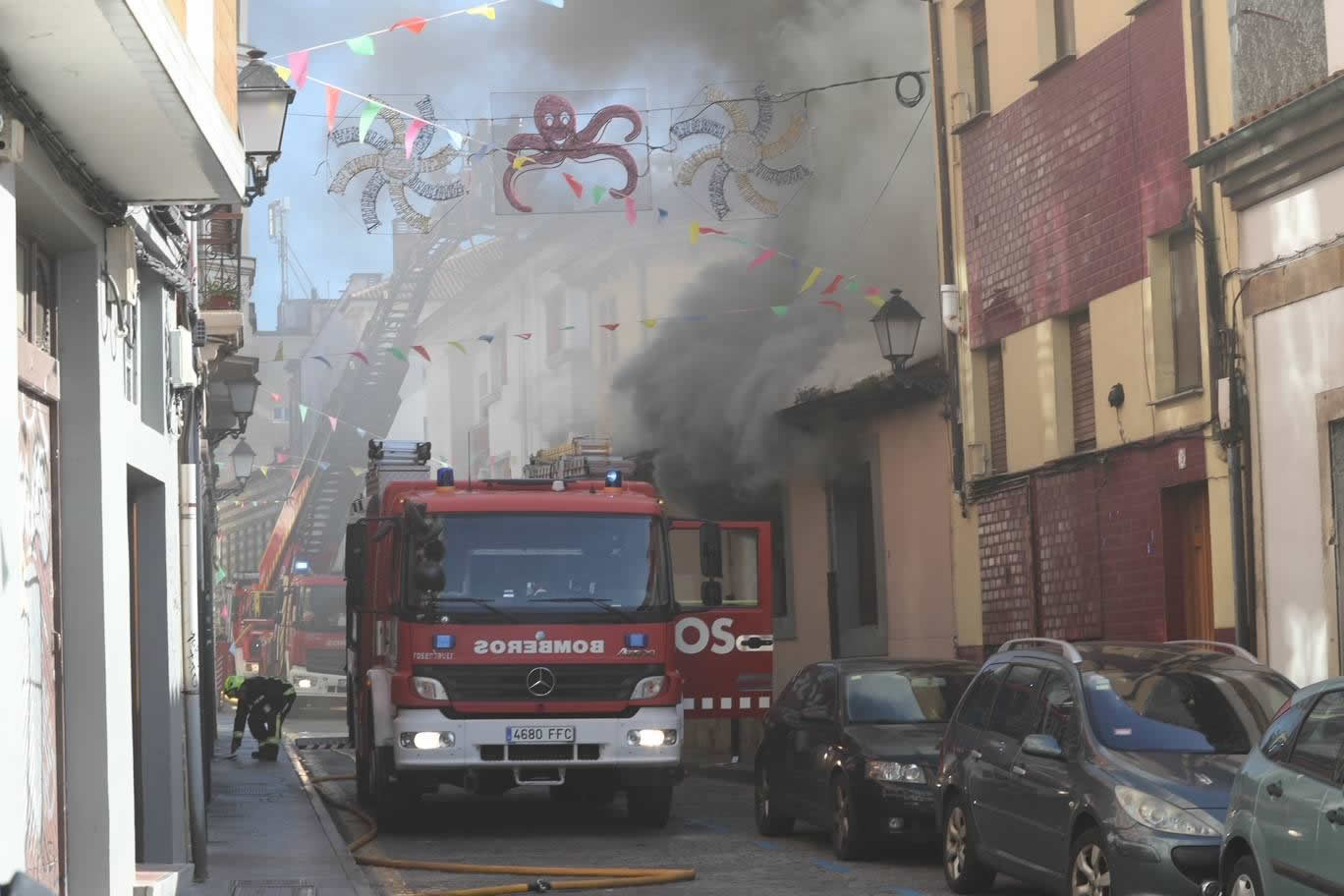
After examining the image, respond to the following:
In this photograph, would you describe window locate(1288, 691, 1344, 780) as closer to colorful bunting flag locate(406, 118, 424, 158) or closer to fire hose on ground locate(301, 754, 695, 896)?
fire hose on ground locate(301, 754, 695, 896)

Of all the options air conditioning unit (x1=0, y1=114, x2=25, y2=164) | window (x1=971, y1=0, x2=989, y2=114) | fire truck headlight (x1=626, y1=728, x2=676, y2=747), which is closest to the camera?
air conditioning unit (x1=0, y1=114, x2=25, y2=164)

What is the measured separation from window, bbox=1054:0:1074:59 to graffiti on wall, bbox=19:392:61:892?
13.3 meters

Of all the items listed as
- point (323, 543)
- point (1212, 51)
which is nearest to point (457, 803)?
point (1212, 51)

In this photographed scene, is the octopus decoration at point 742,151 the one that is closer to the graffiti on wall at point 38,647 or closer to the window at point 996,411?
the window at point 996,411

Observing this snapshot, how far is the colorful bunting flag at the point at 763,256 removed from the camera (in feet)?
97.9

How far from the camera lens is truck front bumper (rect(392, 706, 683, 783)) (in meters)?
16.2

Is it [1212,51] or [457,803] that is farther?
[457,803]

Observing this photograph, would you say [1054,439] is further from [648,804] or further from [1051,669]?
[1051,669]

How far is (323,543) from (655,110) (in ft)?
62.5

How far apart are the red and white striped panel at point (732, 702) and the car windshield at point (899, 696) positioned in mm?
2823

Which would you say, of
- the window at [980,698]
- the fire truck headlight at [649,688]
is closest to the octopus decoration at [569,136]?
the fire truck headlight at [649,688]

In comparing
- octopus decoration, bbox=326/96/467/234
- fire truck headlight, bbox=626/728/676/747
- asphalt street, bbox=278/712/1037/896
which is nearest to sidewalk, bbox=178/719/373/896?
asphalt street, bbox=278/712/1037/896

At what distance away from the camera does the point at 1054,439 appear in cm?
2061

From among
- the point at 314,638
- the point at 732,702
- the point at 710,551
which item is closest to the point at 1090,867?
the point at 710,551
